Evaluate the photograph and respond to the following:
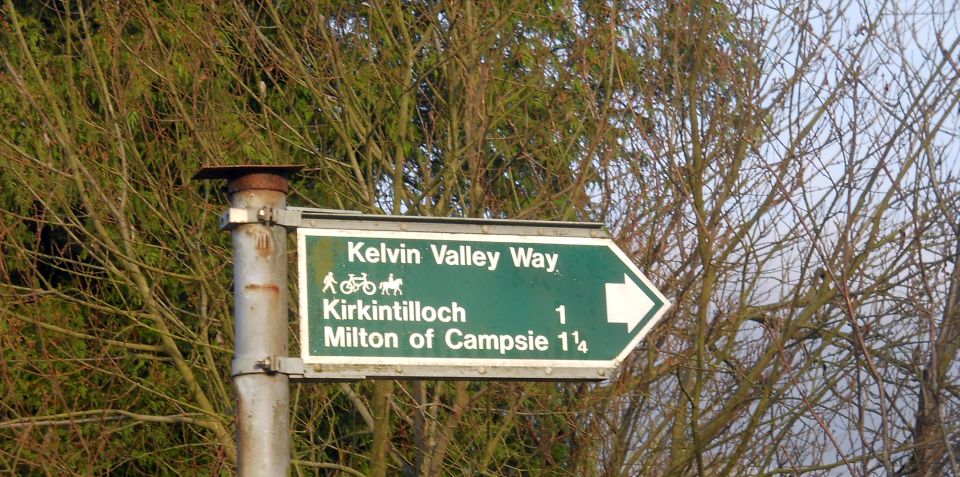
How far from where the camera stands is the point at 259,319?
2.58 metres

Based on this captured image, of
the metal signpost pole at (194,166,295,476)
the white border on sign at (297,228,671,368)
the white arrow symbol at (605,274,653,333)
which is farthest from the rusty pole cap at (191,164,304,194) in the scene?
the white arrow symbol at (605,274,653,333)

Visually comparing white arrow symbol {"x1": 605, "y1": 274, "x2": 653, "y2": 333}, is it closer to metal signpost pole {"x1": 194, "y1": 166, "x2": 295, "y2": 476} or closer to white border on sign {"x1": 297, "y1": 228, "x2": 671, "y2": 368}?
white border on sign {"x1": 297, "y1": 228, "x2": 671, "y2": 368}

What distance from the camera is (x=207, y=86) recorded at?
7426mm

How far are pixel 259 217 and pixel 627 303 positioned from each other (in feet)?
2.95

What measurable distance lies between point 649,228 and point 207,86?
278 cm

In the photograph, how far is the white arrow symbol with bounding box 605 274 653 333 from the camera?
2.93 metres

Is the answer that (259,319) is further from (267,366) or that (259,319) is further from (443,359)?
(443,359)

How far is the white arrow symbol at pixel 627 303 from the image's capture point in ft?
9.60

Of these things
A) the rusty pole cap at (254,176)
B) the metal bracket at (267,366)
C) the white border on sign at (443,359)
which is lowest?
the metal bracket at (267,366)

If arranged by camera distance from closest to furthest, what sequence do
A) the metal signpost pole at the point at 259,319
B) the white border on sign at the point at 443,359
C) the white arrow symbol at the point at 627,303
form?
the metal signpost pole at the point at 259,319
the white border on sign at the point at 443,359
the white arrow symbol at the point at 627,303

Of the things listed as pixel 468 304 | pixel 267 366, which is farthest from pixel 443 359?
A: pixel 267 366

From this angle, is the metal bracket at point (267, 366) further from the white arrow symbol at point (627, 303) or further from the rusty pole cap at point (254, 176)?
the white arrow symbol at point (627, 303)

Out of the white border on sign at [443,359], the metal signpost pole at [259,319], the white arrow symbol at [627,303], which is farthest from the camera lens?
the white arrow symbol at [627,303]

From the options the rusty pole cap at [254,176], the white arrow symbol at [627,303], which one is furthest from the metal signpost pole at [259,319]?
the white arrow symbol at [627,303]
